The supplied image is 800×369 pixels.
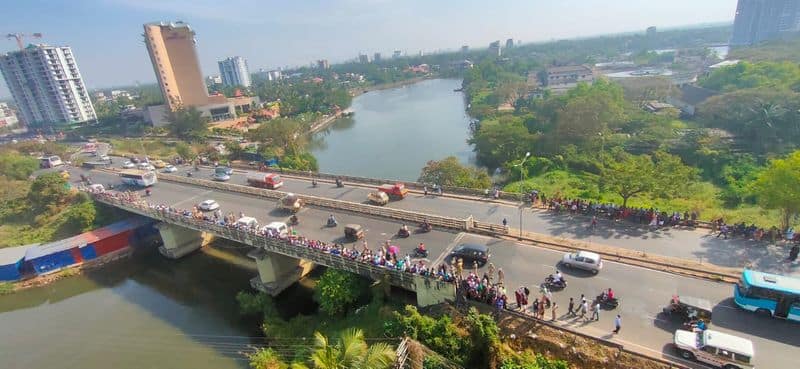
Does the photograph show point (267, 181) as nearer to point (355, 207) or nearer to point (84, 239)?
point (355, 207)

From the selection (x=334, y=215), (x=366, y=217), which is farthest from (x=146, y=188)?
(x=366, y=217)

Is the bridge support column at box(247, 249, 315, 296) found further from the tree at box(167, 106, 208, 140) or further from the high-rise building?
the high-rise building

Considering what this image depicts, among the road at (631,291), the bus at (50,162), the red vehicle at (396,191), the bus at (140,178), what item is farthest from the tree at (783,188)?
the bus at (50,162)

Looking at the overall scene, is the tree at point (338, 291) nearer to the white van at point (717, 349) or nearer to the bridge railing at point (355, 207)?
the bridge railing at point (355, 207)

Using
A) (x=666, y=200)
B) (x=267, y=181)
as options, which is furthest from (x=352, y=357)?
(x=666, y=200)

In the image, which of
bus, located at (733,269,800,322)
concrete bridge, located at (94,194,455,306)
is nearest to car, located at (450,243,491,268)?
concrete bridge, located at (94,194,455,306)

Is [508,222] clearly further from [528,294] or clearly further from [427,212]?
[528,294]
